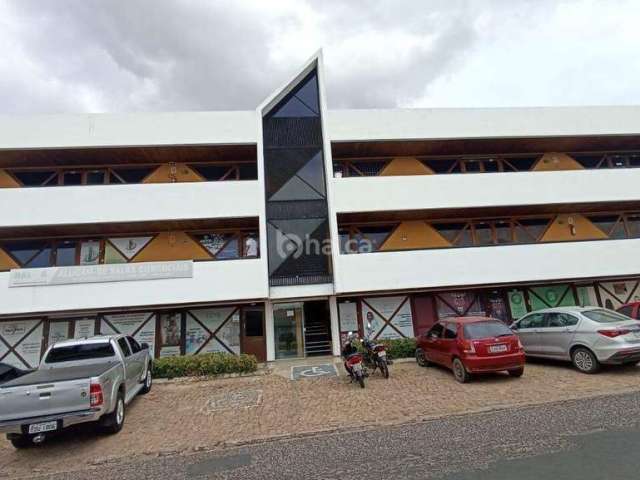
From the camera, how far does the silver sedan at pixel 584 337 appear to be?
785 centimetres

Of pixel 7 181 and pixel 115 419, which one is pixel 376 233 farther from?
pixel 7 181

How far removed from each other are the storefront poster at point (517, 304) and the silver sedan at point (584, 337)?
16.8 ft

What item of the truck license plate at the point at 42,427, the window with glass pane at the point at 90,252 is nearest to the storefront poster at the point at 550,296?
the truck license plate at the point at 42,427

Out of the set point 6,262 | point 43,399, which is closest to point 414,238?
point 43,399

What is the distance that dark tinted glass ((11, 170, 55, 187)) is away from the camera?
14.3 meters

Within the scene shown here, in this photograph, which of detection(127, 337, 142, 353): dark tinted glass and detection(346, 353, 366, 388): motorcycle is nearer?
detection(346, 353, 366, 388): motorcycle

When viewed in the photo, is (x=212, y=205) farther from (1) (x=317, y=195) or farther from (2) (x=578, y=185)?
(2) (x=578, y=185)

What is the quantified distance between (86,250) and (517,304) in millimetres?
18510

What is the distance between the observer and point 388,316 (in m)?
14.3

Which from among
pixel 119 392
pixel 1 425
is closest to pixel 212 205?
pixel 119 392

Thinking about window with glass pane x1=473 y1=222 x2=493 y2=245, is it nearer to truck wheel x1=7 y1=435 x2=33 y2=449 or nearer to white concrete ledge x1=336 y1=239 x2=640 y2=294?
white concrete ledge x1=336 y1=239 x2=640 y2=294

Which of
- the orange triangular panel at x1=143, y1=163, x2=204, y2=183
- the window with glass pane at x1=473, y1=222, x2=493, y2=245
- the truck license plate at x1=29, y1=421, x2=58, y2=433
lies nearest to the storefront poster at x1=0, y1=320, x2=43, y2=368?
the orange triangular panel at x1=143, y1=163, x2=204, y2=183

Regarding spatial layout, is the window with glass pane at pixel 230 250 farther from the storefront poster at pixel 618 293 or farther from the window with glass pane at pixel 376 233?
the storefront poster at pixel 618 293

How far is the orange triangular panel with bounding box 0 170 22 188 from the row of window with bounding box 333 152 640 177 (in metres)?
13.6
